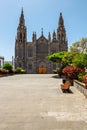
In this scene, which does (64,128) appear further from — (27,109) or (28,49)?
(28,49)

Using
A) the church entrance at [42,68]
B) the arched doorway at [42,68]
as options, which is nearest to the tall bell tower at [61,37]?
the church entrance at [42,68]

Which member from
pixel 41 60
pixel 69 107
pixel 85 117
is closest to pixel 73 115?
pixel 85 117

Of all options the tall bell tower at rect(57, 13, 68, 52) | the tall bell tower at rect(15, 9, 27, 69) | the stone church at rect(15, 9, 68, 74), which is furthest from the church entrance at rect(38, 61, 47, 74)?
the tall bell tower at rect(57, 13, 68, 52)

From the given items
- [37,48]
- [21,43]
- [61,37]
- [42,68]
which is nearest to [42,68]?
[42,68]

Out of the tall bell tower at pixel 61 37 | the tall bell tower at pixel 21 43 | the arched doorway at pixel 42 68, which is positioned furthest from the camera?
the tall bell tower at pixel 61 37

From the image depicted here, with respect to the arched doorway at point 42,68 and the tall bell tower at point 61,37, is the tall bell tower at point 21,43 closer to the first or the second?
the arched doorway at point 42,68

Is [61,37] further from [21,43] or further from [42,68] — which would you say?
[21,43]

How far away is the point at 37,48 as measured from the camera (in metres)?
76.5

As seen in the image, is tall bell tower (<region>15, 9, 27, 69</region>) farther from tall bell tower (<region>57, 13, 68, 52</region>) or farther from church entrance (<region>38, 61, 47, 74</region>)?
tall bell tower (<region>57, 13, 68, 52</region>)

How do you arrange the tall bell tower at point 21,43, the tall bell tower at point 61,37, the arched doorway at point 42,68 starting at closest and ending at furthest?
the arched doorway at point 42,68 → the tall bell tower at point 21,43 → the tall bell tower at point 61,37

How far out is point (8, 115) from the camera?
26.0 feet

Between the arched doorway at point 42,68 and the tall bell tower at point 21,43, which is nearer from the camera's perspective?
the arched doorway at point 42,68

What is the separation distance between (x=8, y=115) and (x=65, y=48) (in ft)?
230

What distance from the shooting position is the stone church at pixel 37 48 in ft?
245
